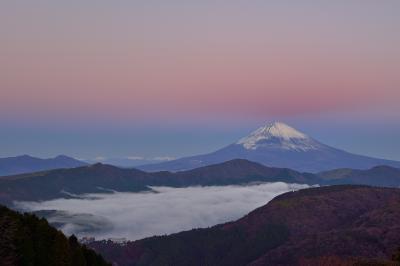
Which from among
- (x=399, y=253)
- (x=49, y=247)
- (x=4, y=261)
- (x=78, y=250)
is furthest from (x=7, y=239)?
(x=399, y=253)

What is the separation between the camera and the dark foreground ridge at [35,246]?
292 ft

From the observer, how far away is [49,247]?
110 metres

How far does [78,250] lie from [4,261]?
3241 cm

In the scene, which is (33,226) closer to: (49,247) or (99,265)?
(49,247)

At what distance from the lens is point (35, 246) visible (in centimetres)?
10781

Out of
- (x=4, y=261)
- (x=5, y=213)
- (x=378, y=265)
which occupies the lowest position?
(x=378, y=265)

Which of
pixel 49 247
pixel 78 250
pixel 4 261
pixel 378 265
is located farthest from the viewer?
pixel 378 265

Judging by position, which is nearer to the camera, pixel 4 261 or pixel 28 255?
pixel 4 261

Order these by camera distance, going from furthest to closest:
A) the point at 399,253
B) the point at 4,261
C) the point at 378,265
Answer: the point at 378,265
the point at 399,253
the point at 4,261

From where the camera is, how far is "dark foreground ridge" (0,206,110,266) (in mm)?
89088

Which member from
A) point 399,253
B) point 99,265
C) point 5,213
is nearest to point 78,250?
point 99,265

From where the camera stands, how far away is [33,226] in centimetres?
11562

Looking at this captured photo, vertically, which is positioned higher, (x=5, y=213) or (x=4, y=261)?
(x=5, y=213)

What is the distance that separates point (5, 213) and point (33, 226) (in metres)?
6.56
